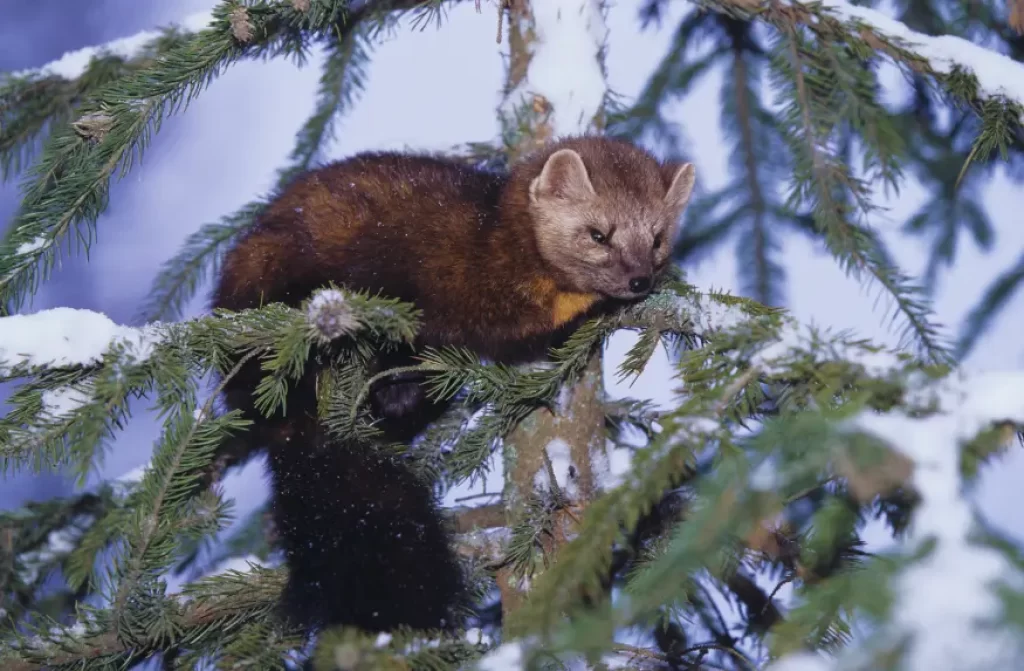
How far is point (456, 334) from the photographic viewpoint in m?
2.38

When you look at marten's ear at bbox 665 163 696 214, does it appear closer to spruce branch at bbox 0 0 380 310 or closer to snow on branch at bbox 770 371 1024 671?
spruce branch at bbox 0 0 380 310

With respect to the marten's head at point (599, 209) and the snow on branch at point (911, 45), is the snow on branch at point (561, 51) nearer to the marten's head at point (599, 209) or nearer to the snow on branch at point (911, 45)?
the marten's head at point (599, 209)

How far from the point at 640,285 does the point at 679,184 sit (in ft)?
1.84

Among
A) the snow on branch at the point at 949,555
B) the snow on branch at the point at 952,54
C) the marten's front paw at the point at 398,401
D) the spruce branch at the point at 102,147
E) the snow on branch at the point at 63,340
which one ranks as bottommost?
the snow on branch at the point at 949,555

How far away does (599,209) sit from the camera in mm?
2549

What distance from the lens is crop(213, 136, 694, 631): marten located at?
2.34 m

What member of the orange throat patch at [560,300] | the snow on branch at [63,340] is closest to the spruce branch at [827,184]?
the orange throat patch at [560,300]

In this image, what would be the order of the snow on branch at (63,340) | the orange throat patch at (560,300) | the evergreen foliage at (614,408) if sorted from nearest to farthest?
the evergreen foliage at (614,408) → the snow on branch at (63,340) → the orange throat patch at (560,300)

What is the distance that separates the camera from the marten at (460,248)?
7.67ft

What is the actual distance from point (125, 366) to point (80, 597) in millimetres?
1335

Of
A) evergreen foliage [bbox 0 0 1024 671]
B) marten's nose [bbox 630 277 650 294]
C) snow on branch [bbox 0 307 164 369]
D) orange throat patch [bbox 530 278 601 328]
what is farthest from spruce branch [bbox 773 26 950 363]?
snow on branch [bbox 0 307 164 369]

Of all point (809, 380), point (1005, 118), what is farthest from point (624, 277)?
point (809, 380)

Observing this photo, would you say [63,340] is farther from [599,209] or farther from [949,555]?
[599,209]

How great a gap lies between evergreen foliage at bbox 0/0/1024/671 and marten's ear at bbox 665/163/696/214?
14.9 inches
